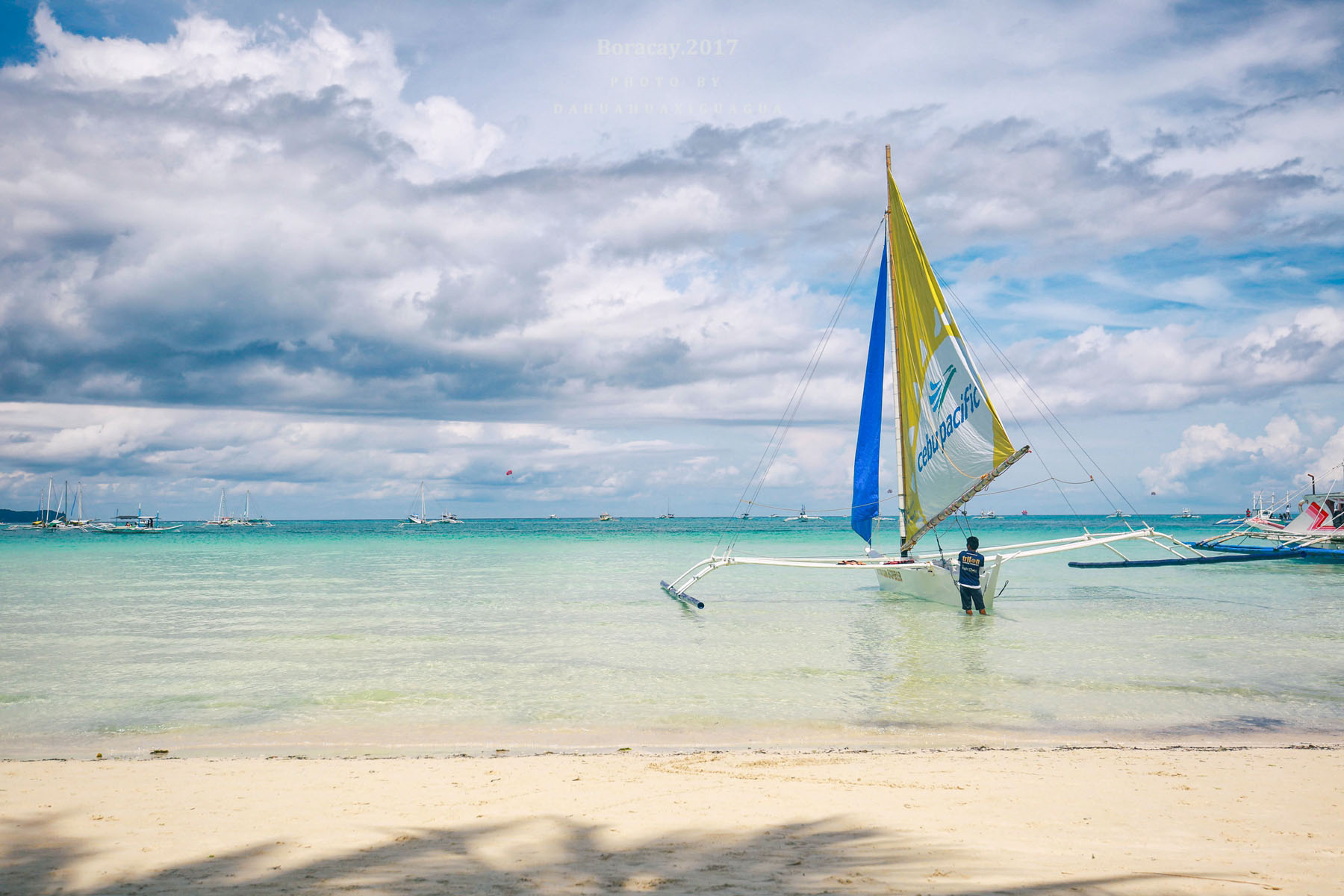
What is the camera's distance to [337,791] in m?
6.97

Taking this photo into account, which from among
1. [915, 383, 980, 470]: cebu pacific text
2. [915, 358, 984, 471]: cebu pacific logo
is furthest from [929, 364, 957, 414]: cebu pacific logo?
[915, 383, 980, 470]: cebu pacific text

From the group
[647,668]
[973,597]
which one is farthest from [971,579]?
[647,668]

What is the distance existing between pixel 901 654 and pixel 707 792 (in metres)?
8.51

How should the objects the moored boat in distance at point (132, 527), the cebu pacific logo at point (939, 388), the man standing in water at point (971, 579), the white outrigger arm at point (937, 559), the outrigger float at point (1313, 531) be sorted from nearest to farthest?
the cebu pacific logo at point (939, 388) → the man standing in water at point (971, 579) → the white outrigger arm at point (937, 559) → the outrigger float at point (1313, 531) → the moored boat in distance at point (132, 527)

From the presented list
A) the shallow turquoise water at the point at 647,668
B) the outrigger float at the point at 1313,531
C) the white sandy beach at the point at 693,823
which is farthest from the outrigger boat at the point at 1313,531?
the white sandy beach at the point at 693,823

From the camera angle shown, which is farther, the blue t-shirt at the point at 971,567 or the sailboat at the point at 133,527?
the sailboat at the point at 133,527

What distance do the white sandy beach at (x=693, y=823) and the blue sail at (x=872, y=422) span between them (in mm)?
14123

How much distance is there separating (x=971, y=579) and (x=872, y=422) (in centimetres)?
549

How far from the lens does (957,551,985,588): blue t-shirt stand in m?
18.9

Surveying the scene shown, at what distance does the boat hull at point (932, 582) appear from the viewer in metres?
19.1

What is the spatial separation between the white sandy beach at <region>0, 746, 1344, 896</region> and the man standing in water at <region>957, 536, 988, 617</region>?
1060 centimetres

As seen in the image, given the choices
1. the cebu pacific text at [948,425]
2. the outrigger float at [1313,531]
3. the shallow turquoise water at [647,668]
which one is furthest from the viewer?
the outrigger float at [1313,531]

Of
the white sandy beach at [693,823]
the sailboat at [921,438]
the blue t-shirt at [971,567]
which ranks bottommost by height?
the white sandy beach at [693,823]

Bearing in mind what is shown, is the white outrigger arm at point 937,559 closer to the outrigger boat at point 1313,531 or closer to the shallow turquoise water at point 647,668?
the shallow turquoise water at point 647,668
